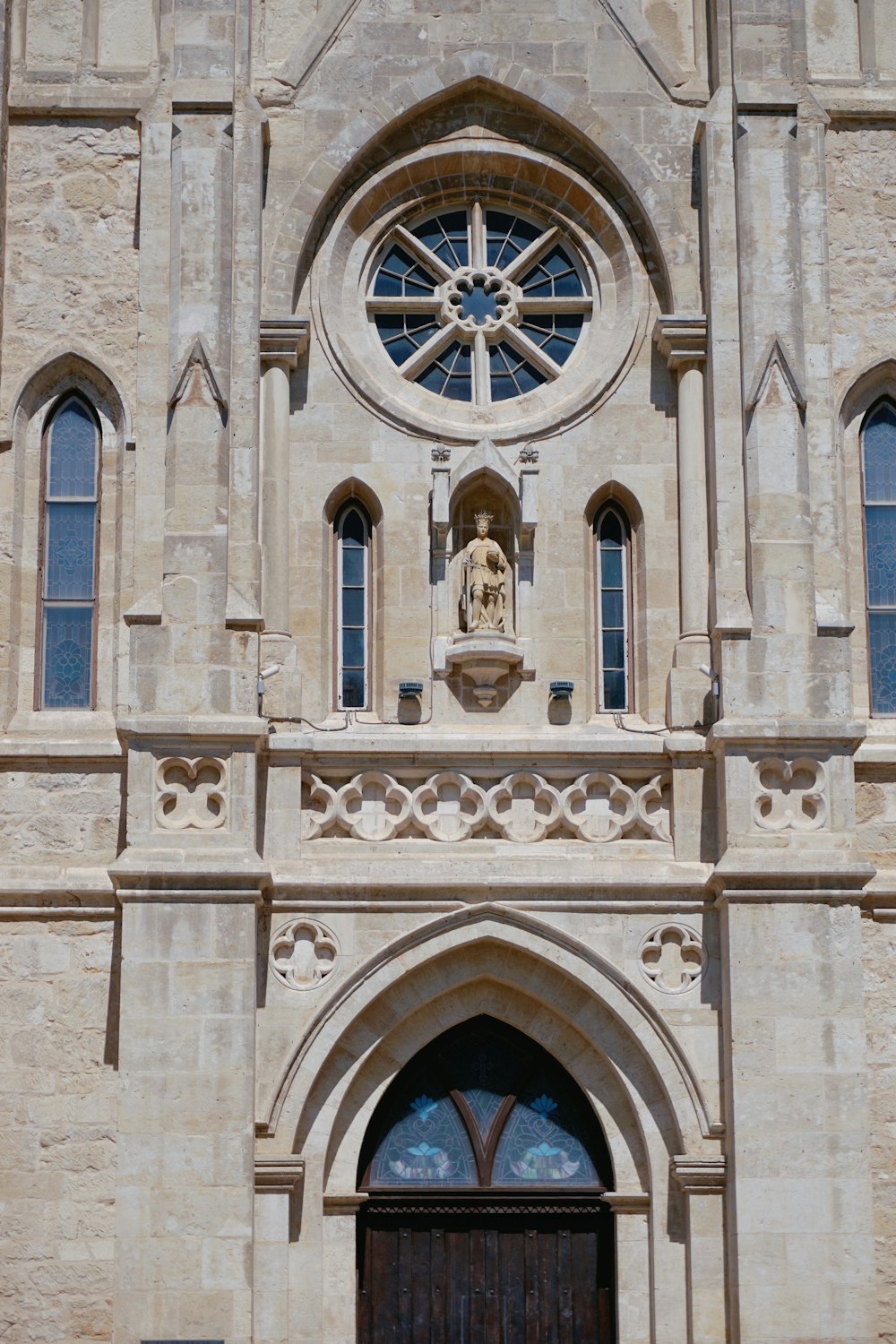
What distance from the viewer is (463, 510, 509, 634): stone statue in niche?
18.2 m

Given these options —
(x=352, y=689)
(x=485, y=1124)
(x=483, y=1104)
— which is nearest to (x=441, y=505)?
(x=352, y=689)

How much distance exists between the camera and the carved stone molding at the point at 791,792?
1727 cm

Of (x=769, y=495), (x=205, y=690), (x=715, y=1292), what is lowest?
(x=715, y=1292)

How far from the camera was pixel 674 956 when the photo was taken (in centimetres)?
1742

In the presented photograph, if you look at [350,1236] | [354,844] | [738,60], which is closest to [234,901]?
[354,844]

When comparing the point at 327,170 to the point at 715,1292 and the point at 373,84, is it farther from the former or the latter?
the point at 715,1292

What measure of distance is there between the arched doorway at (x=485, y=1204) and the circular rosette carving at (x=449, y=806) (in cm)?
139

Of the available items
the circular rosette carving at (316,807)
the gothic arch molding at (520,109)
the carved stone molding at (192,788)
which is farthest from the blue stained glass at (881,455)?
the carved stone molding at (192,788)

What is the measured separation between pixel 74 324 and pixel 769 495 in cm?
529

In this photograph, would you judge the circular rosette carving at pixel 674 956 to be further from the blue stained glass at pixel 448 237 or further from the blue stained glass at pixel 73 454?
the blue stained glass at pixel 448 237

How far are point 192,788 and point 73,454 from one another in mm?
3024

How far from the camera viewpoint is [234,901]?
16.9m

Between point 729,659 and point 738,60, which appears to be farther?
point 738,60

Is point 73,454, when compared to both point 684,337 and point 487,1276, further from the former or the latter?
point 487,1276
